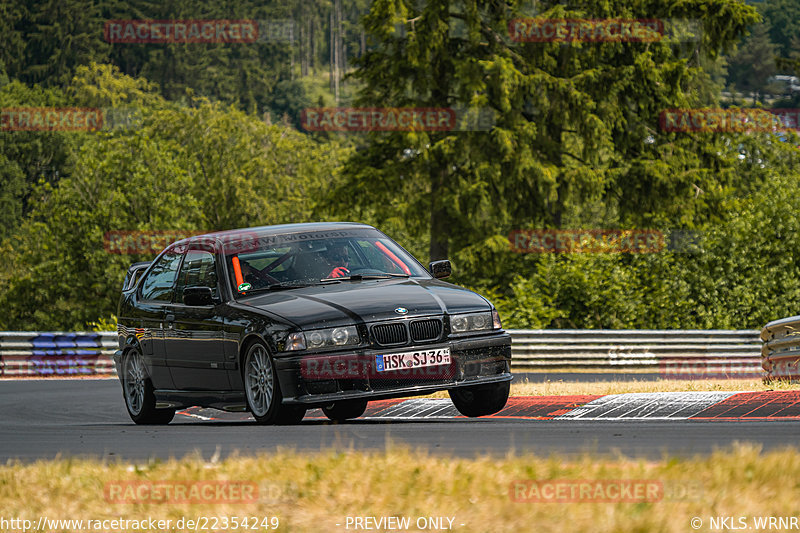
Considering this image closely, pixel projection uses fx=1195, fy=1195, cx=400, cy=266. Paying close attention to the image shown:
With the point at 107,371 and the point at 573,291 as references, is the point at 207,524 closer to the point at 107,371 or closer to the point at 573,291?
the point at 107,371

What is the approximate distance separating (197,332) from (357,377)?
6.02 feet

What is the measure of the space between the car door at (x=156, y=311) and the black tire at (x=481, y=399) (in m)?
2.57

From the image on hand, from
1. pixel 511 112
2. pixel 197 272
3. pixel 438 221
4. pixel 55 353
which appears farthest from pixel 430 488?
pixel 438 221

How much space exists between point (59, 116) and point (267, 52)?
2648 inches

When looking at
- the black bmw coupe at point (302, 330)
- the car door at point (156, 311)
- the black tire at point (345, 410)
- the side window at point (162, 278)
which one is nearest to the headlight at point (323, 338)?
the black bmw coupe at point (302, 330)

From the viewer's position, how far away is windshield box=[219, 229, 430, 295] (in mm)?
10070

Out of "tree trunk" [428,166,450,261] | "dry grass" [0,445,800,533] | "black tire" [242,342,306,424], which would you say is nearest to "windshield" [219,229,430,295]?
"black tire" [242,342,306,424]

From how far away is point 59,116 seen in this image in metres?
79.8

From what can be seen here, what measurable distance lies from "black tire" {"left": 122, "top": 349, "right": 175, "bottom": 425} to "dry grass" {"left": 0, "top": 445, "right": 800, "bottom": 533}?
4.17 meters

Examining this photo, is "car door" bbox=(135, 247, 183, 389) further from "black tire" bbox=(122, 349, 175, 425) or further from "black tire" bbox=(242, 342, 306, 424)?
"black tire" bbox=(242, 342, 306, 424)

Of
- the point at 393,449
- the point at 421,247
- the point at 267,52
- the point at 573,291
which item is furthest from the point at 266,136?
the point at 267,52

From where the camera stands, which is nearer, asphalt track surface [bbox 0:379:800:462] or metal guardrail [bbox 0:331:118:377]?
asphalt track surface [bbox 0:379:800:462]

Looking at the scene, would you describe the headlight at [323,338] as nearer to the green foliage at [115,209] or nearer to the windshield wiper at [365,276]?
the windshield wiper at [365,276]

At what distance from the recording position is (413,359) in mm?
9039
